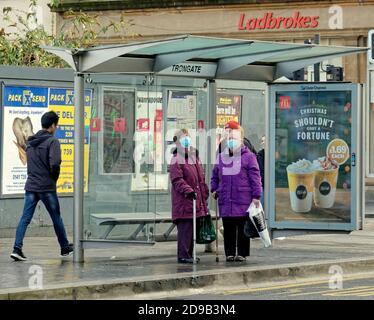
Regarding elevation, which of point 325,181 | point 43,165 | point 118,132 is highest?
point 118,132

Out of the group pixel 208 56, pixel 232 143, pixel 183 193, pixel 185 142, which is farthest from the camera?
pixel 208 56

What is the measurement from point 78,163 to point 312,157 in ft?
12.5

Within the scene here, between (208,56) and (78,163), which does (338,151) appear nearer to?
(208,56)

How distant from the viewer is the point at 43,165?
13.1 metres

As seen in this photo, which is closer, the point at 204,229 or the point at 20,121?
the point at 204,229

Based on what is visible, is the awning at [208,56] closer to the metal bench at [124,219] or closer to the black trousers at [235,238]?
the metal bench at [124,219]

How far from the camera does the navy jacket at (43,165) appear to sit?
1309 cm

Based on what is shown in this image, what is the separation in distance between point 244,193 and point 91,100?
233cm

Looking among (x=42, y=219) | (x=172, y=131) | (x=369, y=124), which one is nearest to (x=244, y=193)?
(x=172, y=131)

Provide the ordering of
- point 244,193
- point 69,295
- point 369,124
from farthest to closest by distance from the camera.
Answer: point 369,124 → point 244,193 → point 69,295

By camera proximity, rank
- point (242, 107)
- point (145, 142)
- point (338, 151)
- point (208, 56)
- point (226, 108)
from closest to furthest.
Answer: point (145, 142), point (208, 56), point (338, 151), point (226, 108), point (242, 107)

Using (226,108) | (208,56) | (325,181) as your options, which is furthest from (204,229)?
(226,108)
